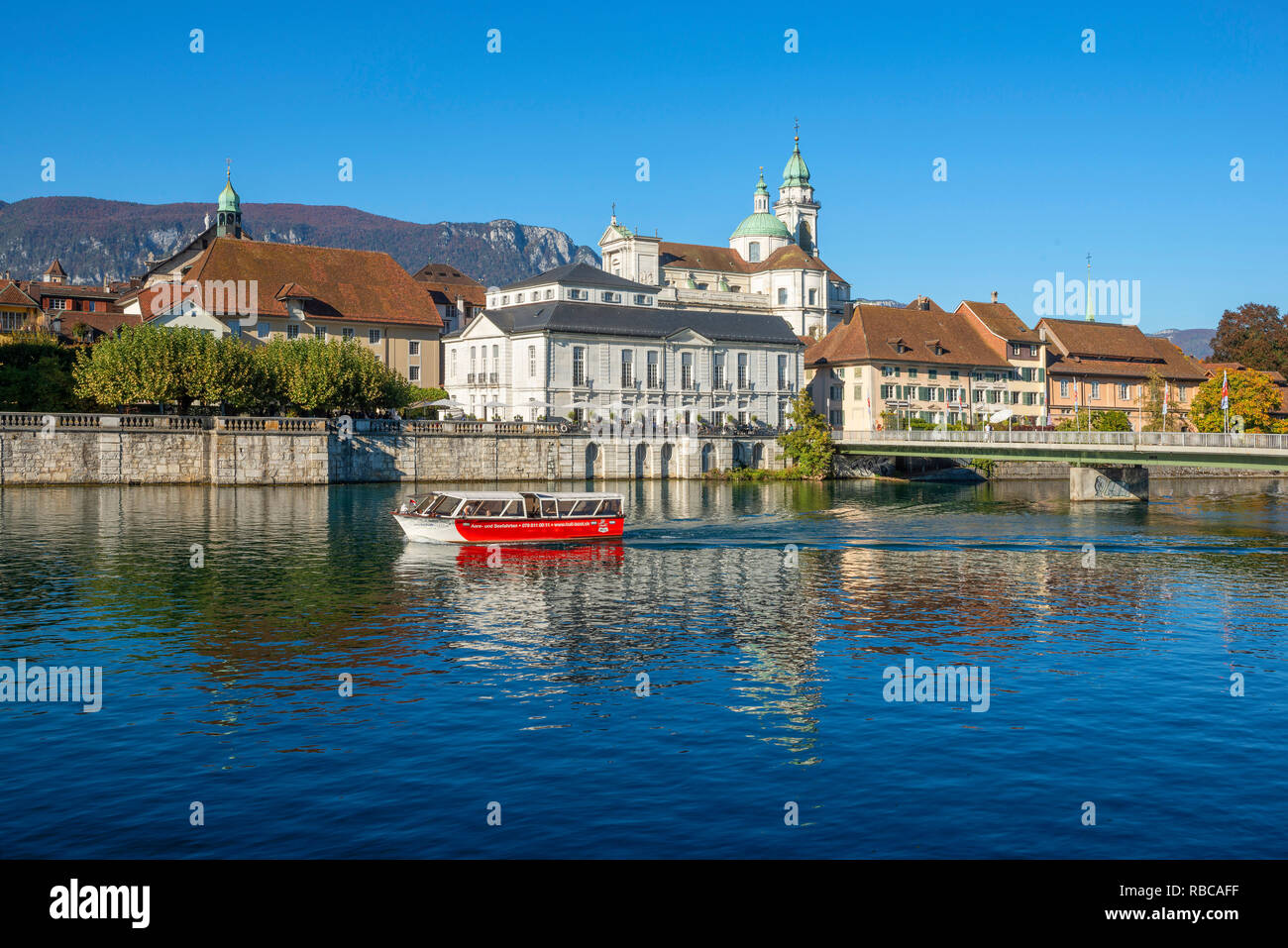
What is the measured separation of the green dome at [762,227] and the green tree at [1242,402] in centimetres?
7581

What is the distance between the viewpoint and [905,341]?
5773 inches

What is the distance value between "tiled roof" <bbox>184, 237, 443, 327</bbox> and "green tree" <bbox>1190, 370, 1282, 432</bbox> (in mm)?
91358

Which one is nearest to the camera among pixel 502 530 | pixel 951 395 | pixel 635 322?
pixel 502 530

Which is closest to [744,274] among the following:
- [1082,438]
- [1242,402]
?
[1242,402]

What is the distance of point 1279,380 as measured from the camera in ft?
528

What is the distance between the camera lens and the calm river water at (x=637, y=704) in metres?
19.2

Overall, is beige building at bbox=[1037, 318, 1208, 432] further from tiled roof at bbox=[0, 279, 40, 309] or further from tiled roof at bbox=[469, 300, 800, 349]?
tiled roof at bbox=[0, 279, 40, 309]

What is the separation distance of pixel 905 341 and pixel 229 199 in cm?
9734

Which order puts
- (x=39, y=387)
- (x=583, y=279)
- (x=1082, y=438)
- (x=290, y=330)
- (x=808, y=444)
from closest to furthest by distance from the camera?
Result: (x=1082, y=438), (x=39, y=387), (x=808, y=444), (x=290, y=330), (x=583, y=279)

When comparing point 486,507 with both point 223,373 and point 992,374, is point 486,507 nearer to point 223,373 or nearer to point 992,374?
point 223,373

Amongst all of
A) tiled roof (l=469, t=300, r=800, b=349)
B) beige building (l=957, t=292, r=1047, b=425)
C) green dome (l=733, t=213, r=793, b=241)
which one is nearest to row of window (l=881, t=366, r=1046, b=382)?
beige building (l=957, t=292, r=1047, b=425)
